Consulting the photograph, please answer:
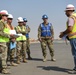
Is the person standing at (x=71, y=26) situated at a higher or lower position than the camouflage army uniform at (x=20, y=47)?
higher

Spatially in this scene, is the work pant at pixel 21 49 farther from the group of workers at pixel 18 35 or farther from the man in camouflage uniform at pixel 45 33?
the man in camouflage uniform at pixel 45 33

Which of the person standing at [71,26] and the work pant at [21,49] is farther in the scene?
the work pant at [21,49]

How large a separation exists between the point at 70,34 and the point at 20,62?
377 cm

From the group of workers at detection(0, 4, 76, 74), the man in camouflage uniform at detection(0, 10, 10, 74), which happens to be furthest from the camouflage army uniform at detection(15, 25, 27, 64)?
the man in camouflage uniform at detection(0, 10, 10, 74)

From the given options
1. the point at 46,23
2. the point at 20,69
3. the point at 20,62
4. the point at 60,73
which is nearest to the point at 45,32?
the point at 46,23

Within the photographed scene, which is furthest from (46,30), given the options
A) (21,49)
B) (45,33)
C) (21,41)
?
(21,49)

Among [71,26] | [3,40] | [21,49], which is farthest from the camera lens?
[21,49]

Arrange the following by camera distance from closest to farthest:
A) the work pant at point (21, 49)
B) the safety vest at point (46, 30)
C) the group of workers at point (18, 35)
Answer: the group of workers at point (18, 35) → the work pant at point (21, 49) → the safety vest at point (46, 30)

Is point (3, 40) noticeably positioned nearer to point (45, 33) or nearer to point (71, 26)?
point (71, 26)

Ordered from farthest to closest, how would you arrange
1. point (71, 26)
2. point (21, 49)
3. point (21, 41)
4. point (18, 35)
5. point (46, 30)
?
1. point (46, 30)
2. point (21, 49)
3. point (21, 41)
4. point (18, 35)
5. point (71, 26)

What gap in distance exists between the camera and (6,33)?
886cm

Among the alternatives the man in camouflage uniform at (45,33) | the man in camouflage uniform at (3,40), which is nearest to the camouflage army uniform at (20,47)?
the man in camouflage uniform at (45,33)

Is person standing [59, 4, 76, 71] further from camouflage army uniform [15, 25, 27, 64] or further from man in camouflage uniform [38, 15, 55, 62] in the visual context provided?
man in camouflage uniform [38, 15, 55, 62]

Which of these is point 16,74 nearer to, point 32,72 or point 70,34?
point 32,72
